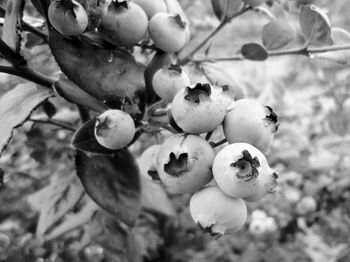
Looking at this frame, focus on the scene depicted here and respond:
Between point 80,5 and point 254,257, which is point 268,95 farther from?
point 80,5

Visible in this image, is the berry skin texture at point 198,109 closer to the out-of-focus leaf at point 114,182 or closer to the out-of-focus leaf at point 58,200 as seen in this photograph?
the out-of-focus leaf at point 114,182

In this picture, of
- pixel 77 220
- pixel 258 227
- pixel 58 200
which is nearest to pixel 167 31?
pixel 58 200

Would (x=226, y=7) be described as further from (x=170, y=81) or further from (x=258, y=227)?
(x=258, y=227)

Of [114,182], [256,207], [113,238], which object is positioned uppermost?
[114,182]

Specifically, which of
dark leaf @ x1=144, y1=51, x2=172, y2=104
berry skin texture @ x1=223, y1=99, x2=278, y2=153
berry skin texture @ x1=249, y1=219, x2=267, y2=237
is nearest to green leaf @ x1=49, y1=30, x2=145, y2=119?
dark leaf @ x1=144, y1=51, x2=172, y2=104

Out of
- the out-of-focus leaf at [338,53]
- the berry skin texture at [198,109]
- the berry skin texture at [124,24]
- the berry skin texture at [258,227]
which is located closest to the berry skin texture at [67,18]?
the berry skin texture at [124,24]

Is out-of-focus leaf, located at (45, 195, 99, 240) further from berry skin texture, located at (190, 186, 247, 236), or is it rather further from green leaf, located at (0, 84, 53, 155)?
berry skin texture, located at (190, 186, 247, 236)
